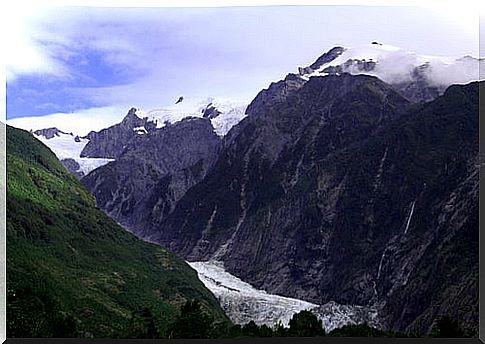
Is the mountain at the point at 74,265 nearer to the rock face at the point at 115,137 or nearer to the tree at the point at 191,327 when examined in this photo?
the tree at the point at 191,327

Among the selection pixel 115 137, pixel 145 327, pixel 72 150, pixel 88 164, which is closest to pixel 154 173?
pixel 115 137

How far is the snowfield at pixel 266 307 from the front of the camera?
25.6m

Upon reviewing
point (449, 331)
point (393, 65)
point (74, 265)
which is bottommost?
point (74, 265)

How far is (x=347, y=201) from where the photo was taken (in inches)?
1251

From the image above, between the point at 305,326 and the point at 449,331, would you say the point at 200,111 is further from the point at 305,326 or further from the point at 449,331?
the point at 449,331

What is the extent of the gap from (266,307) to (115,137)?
14.8 meters

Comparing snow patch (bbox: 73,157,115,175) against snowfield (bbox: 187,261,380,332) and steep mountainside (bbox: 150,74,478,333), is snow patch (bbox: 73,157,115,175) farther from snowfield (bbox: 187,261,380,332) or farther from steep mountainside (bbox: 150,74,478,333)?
snowfield (bbox: 187,261,380,332)

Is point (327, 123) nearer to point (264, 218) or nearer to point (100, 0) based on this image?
point (264, 218)

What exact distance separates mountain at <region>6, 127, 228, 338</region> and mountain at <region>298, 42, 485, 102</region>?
1010cm

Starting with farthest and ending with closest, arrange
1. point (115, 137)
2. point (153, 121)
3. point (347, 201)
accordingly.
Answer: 1. point (115, 137)
2. point (153, 121)
3. point (347, 201)

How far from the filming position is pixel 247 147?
39156mm

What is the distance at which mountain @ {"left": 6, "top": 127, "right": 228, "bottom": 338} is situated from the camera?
1474cm

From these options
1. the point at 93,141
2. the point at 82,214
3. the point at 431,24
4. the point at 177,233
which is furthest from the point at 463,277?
the point at 93,141

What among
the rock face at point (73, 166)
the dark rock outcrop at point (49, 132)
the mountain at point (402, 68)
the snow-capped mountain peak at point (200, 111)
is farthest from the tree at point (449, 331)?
the rock face at point (73, 166)
